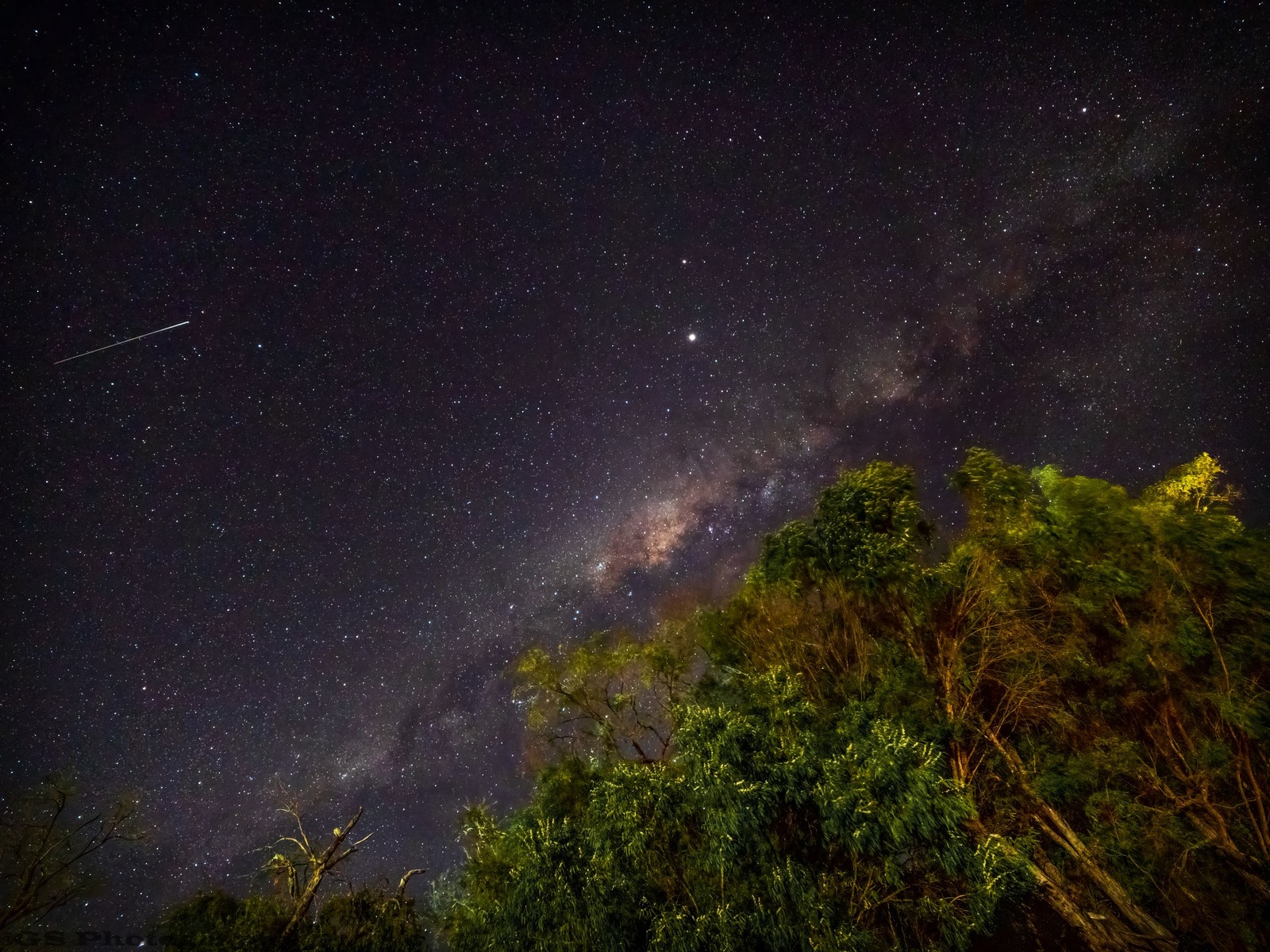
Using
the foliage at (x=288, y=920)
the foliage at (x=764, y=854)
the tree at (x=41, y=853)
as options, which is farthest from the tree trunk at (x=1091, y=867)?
the tree at (x=41, y=853)

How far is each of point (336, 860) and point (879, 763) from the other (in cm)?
1575

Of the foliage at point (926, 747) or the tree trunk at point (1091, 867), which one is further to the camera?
the tree trunk at point (1091, 867)

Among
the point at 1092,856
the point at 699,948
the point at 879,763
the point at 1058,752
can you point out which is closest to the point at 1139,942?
the point at 1092,856

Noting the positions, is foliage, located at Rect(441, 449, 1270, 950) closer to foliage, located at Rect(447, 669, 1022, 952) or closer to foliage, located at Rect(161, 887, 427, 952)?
foliage, located at Rect(447, 669, 1022, 952)

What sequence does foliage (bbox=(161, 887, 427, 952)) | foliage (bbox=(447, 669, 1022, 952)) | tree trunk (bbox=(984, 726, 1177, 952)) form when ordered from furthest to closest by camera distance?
foliage (bbox=(161, 887, 427, 952)) → tree trunk (bbox=(984, 726, 1177, 952)) → foliage (bbox=(447, 669, 1022, 952))

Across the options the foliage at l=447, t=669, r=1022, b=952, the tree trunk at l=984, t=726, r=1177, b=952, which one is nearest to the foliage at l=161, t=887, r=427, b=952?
the foliage at l=447, t=669, r=1022, b=952

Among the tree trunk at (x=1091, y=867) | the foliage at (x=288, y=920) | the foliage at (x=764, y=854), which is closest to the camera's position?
the foliage at (x=764, y=854)

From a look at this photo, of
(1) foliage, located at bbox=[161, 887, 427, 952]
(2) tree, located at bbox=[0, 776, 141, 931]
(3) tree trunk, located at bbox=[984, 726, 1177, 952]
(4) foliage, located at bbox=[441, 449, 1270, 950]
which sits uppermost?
Answer: (2) tree, located at bbox=[0, 776, 141, 931]

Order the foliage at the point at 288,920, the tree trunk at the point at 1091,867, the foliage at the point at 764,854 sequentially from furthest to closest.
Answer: the foliage at the point at 288,920
the tree trunk at the point at 1091,867
the foliage at the point at 764,854

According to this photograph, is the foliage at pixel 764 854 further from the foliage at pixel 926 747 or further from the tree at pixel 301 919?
the tree at pixel 301 919

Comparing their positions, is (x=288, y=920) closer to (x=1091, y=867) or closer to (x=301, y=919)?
(x=301, y=919)

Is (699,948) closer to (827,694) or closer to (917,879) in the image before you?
(917,879)

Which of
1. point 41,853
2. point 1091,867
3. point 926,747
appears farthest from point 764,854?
point 41,853

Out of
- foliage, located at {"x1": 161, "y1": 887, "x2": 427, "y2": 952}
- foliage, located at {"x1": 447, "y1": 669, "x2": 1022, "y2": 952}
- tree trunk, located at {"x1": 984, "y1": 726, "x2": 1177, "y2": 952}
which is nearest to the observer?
foliage, located at {"x1": 447, "y1": 669, "x2": 1022, "y2": 952}
